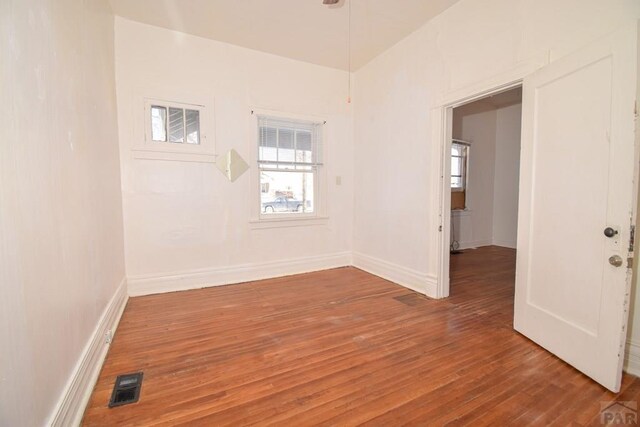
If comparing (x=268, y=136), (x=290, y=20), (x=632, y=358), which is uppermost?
(x=290, y=20)

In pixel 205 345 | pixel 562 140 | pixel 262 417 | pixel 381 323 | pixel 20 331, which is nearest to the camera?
pixel 20 331

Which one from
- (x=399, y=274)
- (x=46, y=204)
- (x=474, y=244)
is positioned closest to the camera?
(x=46, y=204)

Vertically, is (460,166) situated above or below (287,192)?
above

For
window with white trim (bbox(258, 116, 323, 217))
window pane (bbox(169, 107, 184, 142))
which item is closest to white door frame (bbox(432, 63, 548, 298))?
window with white trim (bbox(258, 116, 323, 217))

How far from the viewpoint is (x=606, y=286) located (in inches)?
71.1

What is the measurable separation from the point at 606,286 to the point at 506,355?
0.81 metres

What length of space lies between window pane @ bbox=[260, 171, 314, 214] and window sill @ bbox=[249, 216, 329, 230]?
0.16m

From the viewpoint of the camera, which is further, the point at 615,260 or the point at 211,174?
the point at 211,174

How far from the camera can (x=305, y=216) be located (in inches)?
173

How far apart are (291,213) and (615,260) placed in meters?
3.46

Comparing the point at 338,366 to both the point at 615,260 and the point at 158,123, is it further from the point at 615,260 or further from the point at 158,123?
the point at 158,123

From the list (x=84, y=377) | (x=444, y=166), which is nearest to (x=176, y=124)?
(x=84, y=377)

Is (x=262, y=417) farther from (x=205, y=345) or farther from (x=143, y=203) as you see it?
(x=143, y=203)

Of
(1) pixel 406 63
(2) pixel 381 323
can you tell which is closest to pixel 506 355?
(2) pixel 381 323
